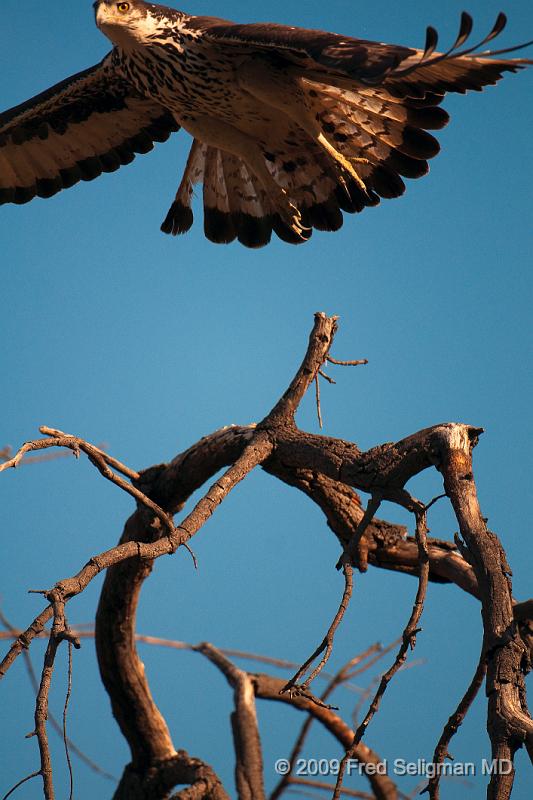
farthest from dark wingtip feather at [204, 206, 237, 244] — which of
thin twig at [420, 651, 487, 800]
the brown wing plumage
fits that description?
thin twig at [420, 651, 487, 800]

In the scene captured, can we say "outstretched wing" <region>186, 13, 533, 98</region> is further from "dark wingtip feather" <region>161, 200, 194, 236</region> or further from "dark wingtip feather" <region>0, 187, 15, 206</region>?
"dark wingtip feather" <region>0, 187, 15, 206</region>

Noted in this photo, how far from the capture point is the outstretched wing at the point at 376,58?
3109 millimetres

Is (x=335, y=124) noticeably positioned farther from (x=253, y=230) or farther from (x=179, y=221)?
(x=179, y=221)

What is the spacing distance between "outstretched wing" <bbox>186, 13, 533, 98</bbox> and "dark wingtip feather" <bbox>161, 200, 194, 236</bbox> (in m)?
0.99

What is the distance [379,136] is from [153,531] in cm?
195

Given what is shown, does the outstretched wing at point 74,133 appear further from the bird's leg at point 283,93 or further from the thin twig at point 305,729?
the thin twig at point 305,729

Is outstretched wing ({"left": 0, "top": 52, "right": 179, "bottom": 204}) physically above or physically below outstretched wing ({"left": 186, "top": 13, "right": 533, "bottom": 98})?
above

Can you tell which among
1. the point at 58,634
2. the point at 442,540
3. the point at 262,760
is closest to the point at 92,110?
the point at 442,540

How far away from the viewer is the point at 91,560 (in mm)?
2475

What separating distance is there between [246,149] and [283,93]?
1.61 feet

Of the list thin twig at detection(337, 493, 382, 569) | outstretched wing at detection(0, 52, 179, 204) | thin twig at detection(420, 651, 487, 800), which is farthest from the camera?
outstretched wing at detection(0, 52, 179, 204)

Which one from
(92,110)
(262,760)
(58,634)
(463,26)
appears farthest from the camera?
(92,110)

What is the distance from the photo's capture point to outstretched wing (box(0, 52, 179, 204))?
198 inches

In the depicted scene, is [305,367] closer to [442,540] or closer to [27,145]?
[442,540]
